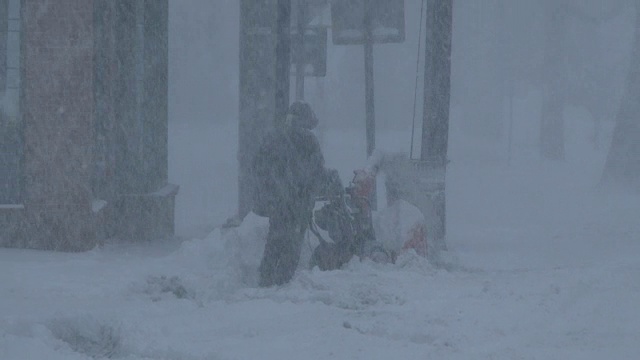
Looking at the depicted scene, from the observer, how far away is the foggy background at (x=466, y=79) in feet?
128

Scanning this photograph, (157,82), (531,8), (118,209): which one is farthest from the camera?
(531,8)

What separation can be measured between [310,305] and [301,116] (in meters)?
1.91

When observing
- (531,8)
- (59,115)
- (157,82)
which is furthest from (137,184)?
(531,8)

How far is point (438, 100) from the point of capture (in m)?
11.2

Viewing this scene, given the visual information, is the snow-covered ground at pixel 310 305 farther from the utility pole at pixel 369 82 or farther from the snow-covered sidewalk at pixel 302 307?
the utility pole at pixel 369 82

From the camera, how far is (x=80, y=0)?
980 cm

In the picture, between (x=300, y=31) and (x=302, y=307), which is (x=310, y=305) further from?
(x=300, y=31)

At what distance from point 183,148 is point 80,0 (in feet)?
85.2

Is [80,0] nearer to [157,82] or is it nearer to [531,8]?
[157,82]

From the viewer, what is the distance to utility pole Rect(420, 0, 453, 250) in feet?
36.6

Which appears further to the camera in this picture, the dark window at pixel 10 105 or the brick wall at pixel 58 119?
the dark window at pixel 10 105

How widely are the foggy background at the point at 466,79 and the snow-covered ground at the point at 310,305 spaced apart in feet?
78.6

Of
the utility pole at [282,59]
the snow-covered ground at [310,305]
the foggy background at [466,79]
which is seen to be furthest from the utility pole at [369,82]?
the foggy background at [466,79]

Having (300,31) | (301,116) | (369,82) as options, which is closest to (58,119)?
(301,116)
